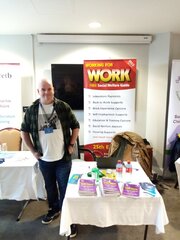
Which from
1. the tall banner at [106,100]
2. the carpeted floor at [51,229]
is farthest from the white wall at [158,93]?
the carpeted floor at [51,229]

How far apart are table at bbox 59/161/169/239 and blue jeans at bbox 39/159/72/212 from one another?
0.59m

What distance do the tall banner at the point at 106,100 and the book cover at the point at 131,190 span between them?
1.80 meters

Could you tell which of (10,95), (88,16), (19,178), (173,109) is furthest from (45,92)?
(173,109)

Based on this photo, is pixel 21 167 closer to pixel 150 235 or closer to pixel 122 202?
pixel 122 202

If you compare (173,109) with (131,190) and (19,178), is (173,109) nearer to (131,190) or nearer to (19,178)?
(131,190)

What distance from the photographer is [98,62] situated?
325cm

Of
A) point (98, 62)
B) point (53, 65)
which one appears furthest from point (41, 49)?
point (98, 62)

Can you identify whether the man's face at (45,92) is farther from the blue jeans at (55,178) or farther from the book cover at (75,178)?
the book cover at (75,178)

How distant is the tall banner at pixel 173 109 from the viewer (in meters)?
3.15

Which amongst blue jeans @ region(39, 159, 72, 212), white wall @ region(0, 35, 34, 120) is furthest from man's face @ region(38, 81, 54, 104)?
white wall @ region(0, 35, 34, 120)

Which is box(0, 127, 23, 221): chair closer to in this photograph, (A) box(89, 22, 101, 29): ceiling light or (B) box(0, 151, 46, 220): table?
(B) box(0, 151, 46, 220): table

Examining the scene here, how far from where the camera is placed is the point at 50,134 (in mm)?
2051

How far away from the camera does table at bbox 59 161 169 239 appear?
154 centimetres

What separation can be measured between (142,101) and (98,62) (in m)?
1.07
